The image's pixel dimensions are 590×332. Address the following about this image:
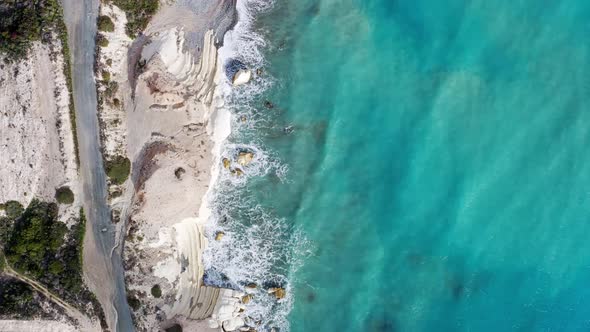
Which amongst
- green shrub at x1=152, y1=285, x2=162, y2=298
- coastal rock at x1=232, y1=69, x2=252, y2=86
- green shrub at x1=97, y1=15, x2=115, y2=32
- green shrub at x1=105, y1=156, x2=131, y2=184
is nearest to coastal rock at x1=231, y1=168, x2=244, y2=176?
coastal rock at x1=232, y1=69, x2=252, y2=86

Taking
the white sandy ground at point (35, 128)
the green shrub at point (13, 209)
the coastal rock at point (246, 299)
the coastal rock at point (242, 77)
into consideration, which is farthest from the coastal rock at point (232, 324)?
the coastal rock at point (242, 77)

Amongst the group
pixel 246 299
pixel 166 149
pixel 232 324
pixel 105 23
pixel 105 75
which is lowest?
pixel 232 324

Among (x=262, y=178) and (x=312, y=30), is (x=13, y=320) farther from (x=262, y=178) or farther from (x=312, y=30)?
(x=312, y=30)

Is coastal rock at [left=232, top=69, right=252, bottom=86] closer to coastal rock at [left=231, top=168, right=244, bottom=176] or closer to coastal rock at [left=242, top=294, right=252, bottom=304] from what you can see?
coastal rock at [left=231, top=168, right=244, bottom=176]

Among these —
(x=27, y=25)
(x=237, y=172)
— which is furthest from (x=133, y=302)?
(x=27, y=25)

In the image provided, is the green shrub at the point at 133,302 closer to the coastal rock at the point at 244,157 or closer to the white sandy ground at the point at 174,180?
the white sandy ground at the point at 174,180

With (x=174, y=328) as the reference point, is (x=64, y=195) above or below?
above

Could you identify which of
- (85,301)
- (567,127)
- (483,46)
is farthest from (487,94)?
(85,301)

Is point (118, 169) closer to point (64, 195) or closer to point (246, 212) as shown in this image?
point (64, 195)
